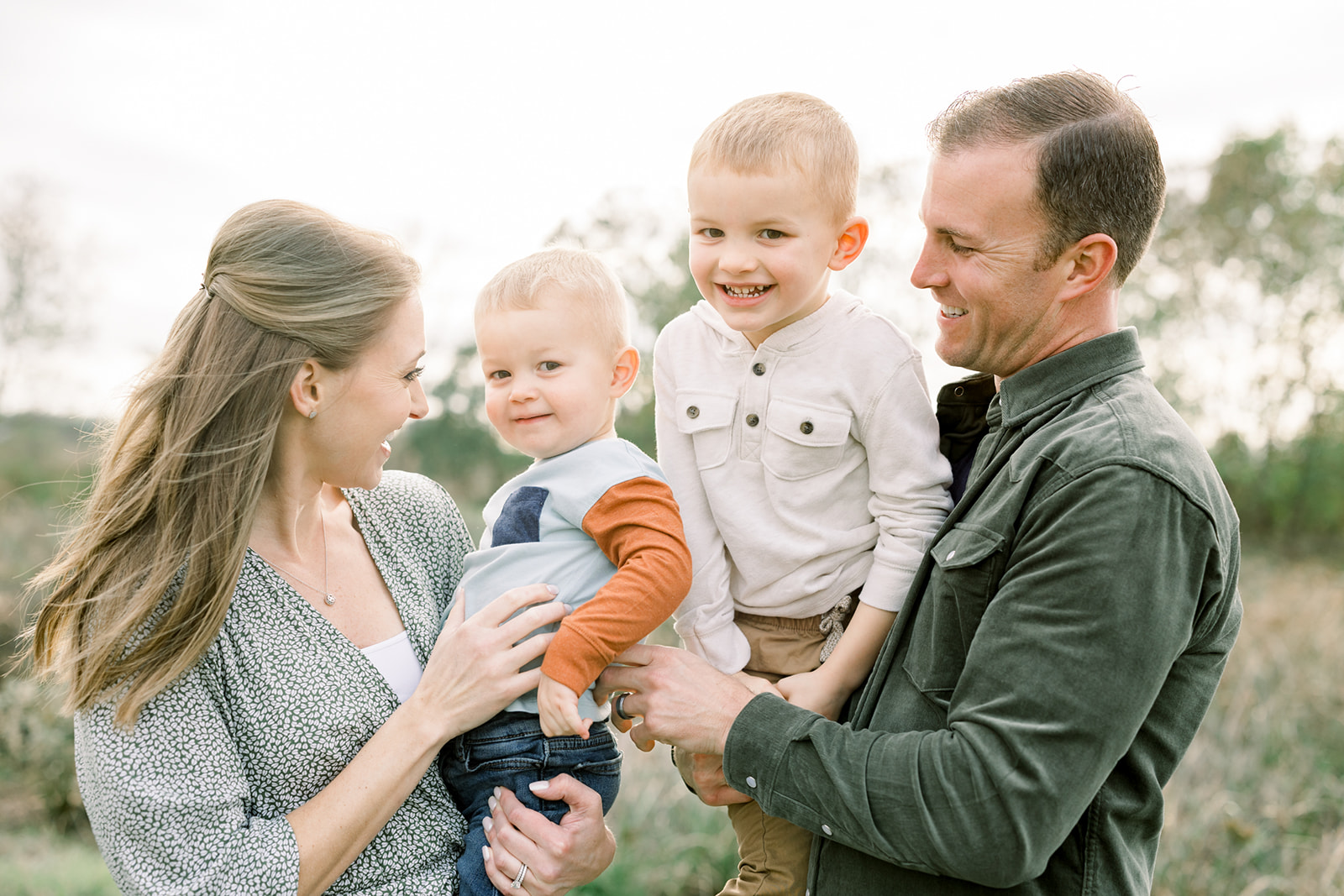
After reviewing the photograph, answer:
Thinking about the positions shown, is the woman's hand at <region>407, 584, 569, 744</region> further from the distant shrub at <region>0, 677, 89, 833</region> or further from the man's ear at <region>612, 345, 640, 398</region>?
the distant shrub at <region>0, 677, 89, 833</region>

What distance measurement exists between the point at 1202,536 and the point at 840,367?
2.84 feet

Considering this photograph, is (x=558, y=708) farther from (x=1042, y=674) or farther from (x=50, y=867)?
(x=50, y=867)

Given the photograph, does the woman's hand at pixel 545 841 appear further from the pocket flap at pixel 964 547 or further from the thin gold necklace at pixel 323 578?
the pocket flap at pixel 964 547

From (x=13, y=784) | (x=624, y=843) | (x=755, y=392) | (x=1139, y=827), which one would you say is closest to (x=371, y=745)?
(x=755, y=392)

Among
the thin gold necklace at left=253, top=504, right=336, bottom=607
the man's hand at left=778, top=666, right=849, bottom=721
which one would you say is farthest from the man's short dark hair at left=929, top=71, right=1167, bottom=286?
the thin gold necklace at left=253, top=504, right=336, bottom=607

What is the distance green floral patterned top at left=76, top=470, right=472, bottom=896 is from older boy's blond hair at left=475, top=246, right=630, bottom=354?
2.44ft

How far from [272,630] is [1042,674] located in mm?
1530

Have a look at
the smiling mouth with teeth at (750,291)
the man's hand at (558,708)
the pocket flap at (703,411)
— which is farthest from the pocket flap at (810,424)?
the man's hand at (558,708)

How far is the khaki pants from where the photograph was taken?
7.84ft

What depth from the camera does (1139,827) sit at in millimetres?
1967

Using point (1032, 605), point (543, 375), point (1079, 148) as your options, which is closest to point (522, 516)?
point (543, 375)

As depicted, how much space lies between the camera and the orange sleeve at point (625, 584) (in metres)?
2.11

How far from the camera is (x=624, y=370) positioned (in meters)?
2.44

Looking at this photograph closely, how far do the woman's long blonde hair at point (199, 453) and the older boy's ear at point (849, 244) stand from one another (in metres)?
1.02
